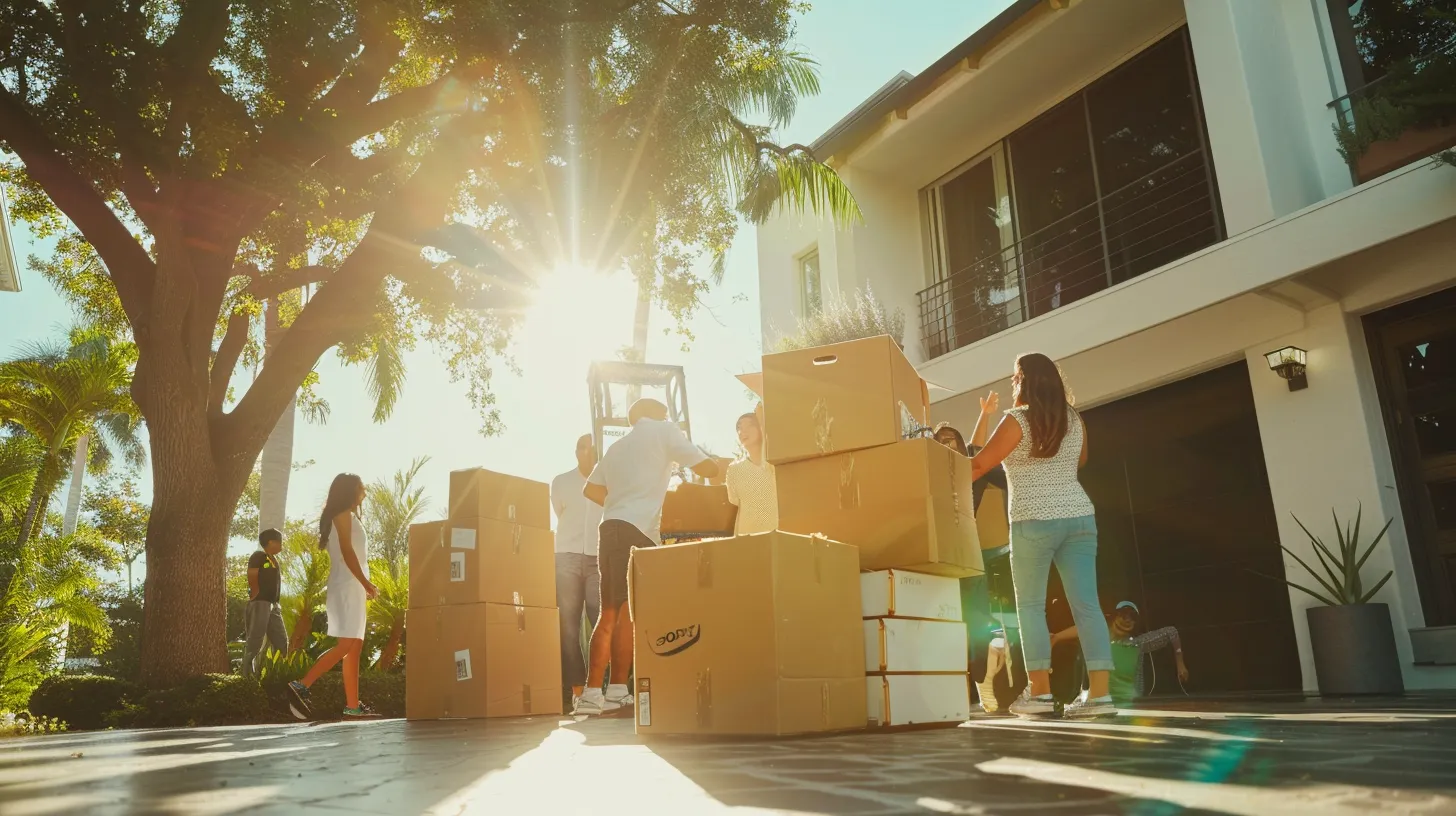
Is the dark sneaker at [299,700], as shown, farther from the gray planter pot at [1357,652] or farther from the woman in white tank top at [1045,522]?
the gray planter pot at [1357,652]

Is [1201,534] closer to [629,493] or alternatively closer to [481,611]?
[629,493]

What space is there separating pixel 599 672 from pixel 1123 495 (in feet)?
19.3

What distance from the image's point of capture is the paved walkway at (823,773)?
6.20 ft

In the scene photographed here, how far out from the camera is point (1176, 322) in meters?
8.86

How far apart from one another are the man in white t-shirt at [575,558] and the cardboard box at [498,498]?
339 millimetres

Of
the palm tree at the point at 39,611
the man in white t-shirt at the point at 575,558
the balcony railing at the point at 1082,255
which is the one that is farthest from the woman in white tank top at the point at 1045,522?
the palm tree at the point at 39,611

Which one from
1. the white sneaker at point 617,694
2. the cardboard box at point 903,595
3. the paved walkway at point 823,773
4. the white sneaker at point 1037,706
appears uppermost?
the cardboard box at point 903,595

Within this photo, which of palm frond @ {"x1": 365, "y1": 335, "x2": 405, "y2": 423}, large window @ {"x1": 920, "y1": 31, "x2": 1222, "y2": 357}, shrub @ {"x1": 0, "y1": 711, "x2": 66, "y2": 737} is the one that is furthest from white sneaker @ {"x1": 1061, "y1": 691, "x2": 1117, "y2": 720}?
palm frond @ {"x1": 365, "y1": 335, "x2": 405, "y2": 423}

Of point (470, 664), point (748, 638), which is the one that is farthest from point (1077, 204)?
point (748, 638)

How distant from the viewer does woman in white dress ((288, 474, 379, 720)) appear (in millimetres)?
6828

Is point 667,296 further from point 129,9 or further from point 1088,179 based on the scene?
point 129,9

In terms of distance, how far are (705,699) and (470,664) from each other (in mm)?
3195

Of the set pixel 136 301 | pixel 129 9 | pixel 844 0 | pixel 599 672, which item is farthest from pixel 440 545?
pixel 844 0

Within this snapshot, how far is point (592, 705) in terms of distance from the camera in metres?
5.72
